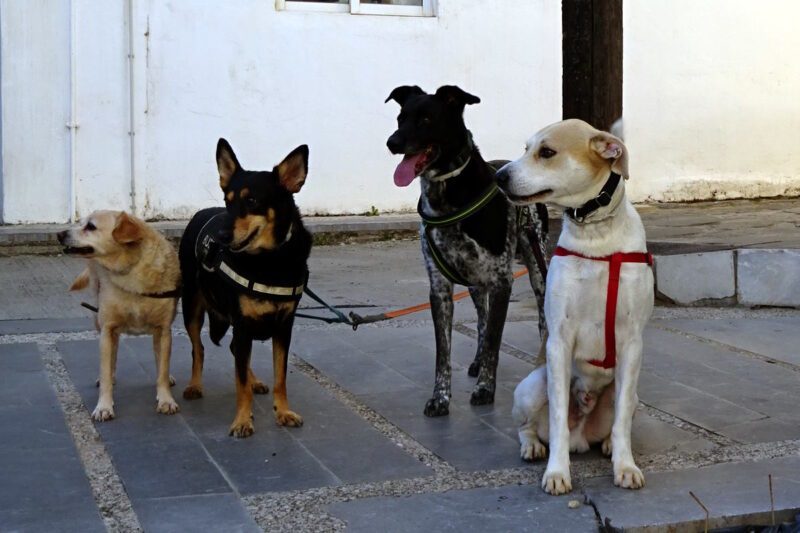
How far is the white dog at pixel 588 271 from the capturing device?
3.84m

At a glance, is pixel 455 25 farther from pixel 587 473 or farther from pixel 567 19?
pixel 587 473

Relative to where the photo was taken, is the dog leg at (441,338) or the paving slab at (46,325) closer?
the dog leg at (441,338)

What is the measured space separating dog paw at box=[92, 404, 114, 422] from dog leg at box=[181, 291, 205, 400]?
0.44 metres

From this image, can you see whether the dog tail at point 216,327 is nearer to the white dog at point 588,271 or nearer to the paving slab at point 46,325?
the paving slab at point 46,325

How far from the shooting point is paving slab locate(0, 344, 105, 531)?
12.0 feet

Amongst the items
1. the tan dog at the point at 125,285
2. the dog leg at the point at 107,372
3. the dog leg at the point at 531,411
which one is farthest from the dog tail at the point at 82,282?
the dog leg at the point at 531,411

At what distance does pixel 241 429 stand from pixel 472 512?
1.30 m

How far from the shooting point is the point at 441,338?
517 cm

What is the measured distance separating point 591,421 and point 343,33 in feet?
24.1

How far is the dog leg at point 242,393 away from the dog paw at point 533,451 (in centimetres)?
117

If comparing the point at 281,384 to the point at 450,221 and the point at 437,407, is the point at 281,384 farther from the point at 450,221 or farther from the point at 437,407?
the point at 450,221

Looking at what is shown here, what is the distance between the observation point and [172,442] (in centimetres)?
454

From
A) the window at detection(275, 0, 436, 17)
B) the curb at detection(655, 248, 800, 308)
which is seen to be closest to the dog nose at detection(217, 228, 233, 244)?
the curb at detection(655, 248, 800, 308)

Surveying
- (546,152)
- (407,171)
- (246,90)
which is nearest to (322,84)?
(246,90)
